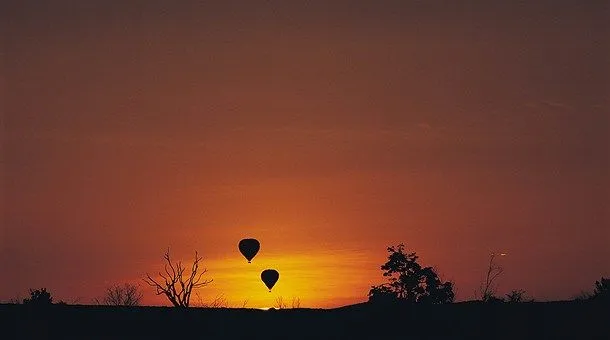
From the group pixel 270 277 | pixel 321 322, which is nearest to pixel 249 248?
pixel 270 277

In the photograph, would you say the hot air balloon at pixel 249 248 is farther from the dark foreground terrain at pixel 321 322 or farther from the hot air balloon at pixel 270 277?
the dark foreground terrain at pixel 321 322

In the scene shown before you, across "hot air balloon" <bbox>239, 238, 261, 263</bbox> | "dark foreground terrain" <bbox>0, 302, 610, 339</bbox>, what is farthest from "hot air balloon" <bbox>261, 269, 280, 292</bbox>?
"dark foreground terrain" <bbox>0, 302, 610, 339</bbox>

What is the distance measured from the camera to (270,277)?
219 ft

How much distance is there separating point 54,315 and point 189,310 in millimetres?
2808

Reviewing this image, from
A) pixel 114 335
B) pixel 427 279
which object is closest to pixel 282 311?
pixel 114 335

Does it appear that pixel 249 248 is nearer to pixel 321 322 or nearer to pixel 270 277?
pixel 270 277

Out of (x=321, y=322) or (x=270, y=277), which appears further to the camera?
(x=270, y=277)

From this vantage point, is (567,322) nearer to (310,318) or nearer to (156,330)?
(310,318)

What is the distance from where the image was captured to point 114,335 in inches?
912

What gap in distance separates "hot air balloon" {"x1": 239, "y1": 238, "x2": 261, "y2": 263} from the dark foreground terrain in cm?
3759

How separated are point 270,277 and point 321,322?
42121mm

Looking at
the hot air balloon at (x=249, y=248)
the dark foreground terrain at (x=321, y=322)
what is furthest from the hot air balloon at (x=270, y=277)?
the dark foreground terrain at (x=321, y=322)

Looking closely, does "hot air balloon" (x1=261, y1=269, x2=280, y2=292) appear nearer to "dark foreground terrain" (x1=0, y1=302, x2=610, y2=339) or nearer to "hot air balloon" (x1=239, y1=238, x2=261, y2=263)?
"hot air balloon" (x1=239, y1=238, x2=261, y2=263)

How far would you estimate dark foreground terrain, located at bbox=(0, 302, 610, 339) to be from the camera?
23.4 m
